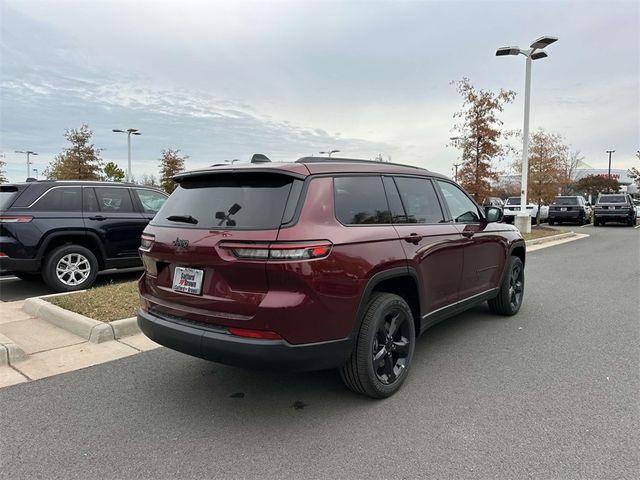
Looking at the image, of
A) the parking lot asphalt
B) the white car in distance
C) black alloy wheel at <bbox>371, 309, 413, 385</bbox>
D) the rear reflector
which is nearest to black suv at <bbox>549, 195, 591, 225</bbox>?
the white car in distance

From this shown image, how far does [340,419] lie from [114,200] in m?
6.08

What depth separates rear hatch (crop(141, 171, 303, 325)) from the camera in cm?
290

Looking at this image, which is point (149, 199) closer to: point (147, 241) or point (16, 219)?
point (16, 219)

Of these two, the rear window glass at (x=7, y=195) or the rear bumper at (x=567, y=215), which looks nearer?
the rear window glass at (x=7, y=195)

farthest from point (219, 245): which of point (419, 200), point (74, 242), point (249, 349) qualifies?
point (74, 242)

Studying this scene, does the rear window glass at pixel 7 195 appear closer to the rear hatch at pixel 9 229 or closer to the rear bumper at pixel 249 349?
the rear hatch at pixel 9 229

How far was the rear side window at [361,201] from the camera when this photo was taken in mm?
3304

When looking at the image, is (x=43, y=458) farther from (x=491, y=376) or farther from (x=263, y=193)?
(x=491, y=376)

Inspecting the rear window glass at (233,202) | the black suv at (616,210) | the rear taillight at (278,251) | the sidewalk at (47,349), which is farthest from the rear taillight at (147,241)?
the black suv at (616,210)

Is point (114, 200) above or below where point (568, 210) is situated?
above

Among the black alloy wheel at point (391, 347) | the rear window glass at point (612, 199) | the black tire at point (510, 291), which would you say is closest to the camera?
the black alloy wheel at point (391, 347)

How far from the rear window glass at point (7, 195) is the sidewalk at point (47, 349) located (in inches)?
80.6

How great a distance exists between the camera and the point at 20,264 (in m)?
6.62

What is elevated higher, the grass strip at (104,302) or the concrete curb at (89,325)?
the grass strip at (104,302)
